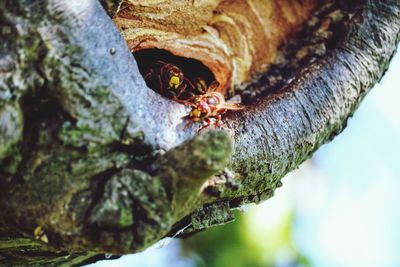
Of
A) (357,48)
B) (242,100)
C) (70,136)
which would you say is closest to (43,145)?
(70,136)

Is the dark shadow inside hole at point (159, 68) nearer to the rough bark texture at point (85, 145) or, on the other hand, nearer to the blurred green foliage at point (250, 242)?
the rough bark texture at point (85, 145)

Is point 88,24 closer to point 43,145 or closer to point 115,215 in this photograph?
point 43,145

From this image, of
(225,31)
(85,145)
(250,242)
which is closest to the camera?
(85,145)

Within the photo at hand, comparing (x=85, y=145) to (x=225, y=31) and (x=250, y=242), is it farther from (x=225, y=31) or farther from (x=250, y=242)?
(x=250, y=242)

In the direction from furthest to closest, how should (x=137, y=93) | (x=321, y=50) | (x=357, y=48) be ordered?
(x=321, y=50), (x=357, y=48), (x=137, y=93)

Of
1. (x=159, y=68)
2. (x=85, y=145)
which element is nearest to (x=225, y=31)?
(x=159, y=68)

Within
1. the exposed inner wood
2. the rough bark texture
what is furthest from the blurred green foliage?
the rough bark texture

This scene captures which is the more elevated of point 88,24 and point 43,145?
point 88,24
